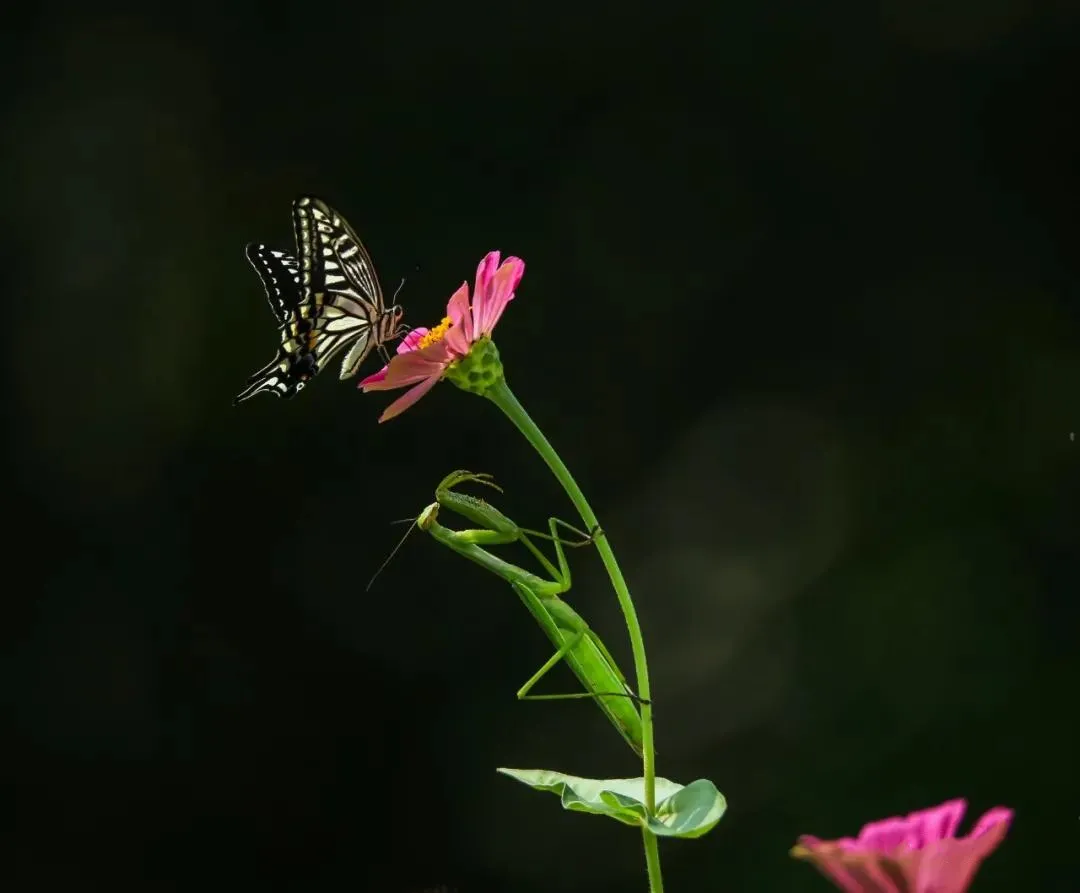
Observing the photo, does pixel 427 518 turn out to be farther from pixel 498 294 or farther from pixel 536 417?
pixel 536 417

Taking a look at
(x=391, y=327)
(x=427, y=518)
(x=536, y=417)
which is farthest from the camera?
(x=536, y=417)

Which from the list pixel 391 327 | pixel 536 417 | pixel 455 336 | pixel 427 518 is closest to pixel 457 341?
pixel 455 336

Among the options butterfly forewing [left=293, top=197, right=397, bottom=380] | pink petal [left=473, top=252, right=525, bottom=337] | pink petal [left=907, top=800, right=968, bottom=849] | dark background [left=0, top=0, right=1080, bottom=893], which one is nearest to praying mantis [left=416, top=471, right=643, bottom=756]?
pink petal [left=473, top=252, right=525, bottom=337]

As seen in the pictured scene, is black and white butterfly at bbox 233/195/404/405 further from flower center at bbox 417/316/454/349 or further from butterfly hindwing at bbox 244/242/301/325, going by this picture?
flower center at bbox 417/316/454/349

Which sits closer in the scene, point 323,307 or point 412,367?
point 412,367

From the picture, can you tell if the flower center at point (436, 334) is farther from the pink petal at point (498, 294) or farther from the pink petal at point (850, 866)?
the pink petal at point (850, 866)

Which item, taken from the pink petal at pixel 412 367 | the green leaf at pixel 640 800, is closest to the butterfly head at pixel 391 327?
the pink petal at pixel 412 367
